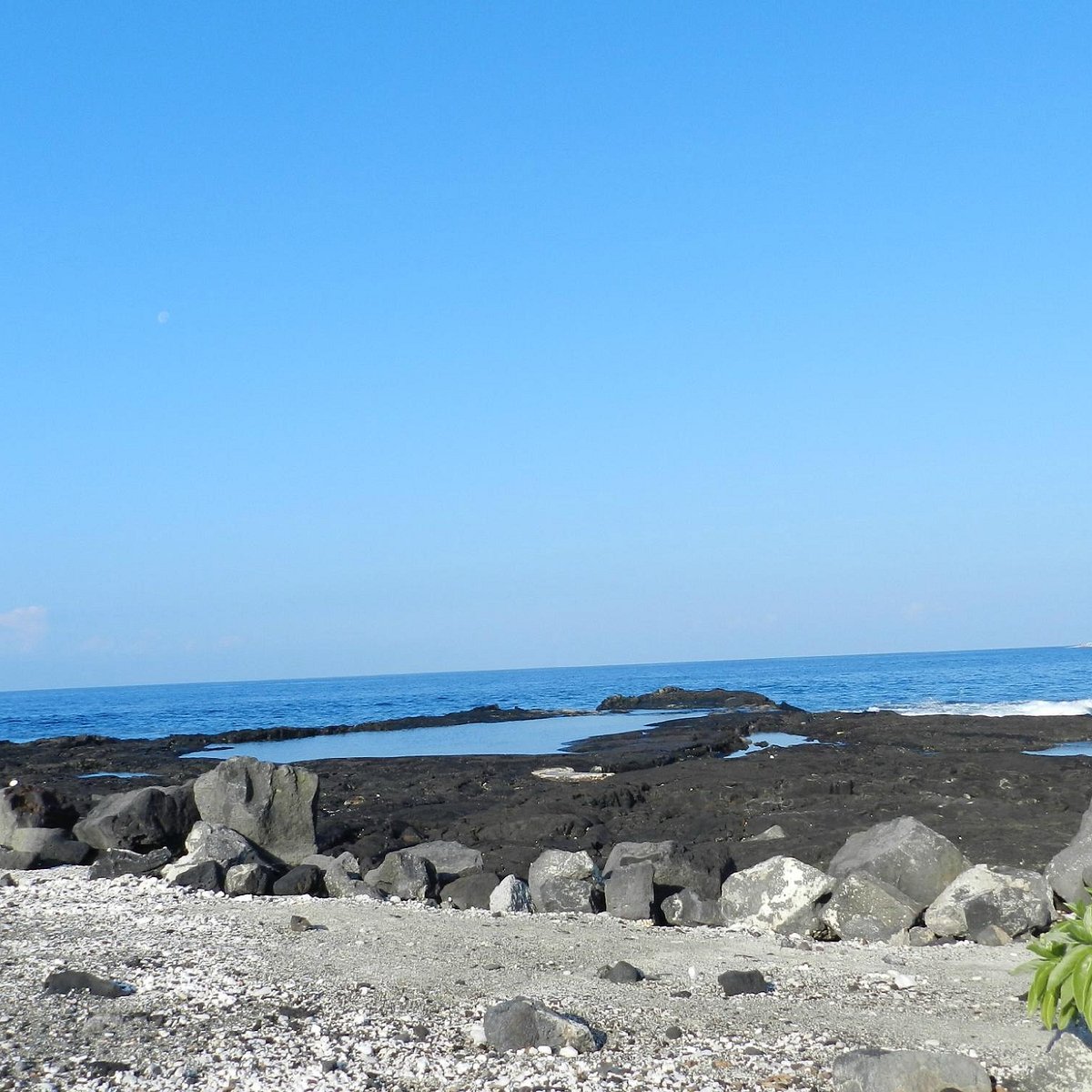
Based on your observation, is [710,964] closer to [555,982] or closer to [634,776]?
[555,982]

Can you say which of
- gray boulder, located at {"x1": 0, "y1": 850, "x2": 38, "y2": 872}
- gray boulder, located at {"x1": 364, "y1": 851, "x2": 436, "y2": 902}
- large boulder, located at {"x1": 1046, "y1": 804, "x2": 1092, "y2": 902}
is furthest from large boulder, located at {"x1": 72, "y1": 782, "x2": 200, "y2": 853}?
large boulder, located at {"x1": 1046, "y1": 804, "x2": 1092, "y2": 902}

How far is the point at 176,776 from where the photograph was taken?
31828 mm

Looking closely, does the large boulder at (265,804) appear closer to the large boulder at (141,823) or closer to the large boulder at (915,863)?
the large boulder at (141,823)

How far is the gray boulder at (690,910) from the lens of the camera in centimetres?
1102

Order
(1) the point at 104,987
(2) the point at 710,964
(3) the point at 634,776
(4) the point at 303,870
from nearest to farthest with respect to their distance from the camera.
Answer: (1) the point at 104,987, (2) the point at 710,964, (4) the point at 303,870, (3) the point at 634,776

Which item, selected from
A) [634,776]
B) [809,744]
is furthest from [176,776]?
[809,744]

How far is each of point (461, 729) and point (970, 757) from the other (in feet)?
99.0

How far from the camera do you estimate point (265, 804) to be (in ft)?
48.4

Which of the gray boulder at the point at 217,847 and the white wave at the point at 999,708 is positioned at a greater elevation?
the gray boulder at the point at 217,847

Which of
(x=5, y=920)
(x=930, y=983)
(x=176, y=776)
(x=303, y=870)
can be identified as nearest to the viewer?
(x=930, y=983)

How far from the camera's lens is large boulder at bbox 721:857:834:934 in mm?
10594

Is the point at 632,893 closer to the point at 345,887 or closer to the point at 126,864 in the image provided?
the point at 345,887

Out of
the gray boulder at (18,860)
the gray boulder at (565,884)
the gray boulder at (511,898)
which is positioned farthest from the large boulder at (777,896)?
the gray boulder at (18,860)

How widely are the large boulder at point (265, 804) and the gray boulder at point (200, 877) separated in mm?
2239
